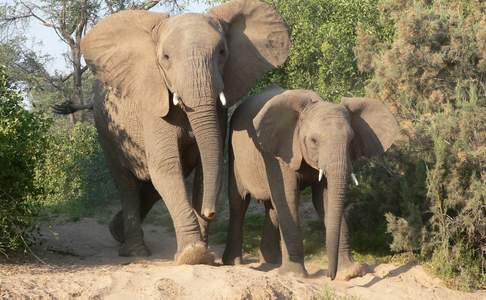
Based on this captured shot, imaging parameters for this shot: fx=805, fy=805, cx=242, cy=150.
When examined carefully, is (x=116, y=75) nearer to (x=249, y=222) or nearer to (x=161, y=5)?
(x=249, y=222)

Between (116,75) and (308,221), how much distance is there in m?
3.70

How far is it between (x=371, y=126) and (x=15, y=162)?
3955 mm

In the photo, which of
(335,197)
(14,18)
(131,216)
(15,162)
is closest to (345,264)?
(335,197)

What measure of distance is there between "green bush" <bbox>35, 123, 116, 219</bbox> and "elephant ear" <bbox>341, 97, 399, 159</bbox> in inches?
232

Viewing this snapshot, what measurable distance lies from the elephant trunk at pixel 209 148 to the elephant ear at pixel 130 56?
2.09 feet

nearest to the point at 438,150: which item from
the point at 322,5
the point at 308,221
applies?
the point at 308,221

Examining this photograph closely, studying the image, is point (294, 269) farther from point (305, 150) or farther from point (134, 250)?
point (134, 250)

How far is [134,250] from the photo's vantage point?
1038 cm

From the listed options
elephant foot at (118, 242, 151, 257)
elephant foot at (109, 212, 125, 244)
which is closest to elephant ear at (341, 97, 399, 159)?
elephant foot at (118, 242, 151, 257)

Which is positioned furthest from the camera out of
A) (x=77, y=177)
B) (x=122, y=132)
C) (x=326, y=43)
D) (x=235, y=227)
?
(x=77, y=177)

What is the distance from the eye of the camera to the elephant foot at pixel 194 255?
8211 mm

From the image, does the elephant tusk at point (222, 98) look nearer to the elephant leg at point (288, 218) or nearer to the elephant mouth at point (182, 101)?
the elephant mouth at point (182, 101)

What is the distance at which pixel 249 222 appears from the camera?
12.0 meters

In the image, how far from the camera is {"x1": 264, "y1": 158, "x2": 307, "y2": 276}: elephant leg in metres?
8.72
